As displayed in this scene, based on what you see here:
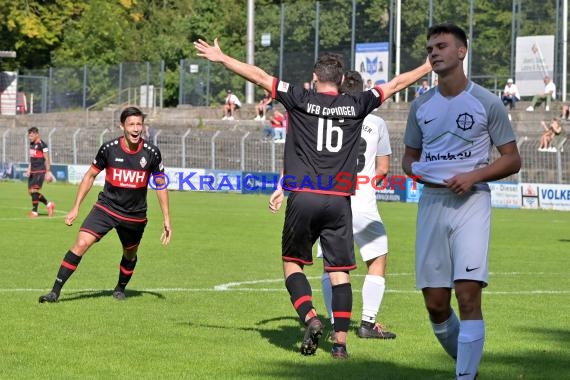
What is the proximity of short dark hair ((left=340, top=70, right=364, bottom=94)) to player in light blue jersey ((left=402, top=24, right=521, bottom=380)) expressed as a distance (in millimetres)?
2147

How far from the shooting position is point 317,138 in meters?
9.01

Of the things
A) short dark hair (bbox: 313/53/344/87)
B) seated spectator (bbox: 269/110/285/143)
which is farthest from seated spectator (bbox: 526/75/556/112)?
short dark hair (bbox: 313/53/344/87)

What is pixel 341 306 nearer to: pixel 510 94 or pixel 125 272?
pixel 125 272

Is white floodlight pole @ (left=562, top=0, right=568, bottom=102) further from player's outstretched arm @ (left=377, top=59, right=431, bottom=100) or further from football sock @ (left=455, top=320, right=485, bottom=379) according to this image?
football sock @ (left=455, top=320, right=485, bottom=379)

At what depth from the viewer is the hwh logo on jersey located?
41.1 ft

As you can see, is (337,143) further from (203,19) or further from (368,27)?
(203,19)

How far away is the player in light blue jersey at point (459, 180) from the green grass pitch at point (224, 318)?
0.89 m

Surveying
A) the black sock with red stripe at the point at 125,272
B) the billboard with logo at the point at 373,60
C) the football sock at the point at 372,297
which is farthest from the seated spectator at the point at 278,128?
the football sock at the point at 372,297

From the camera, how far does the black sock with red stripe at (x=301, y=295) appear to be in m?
8.99

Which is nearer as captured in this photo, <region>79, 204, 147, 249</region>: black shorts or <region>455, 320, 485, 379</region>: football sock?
<region>455, 320, 485, 379</region>: football sock

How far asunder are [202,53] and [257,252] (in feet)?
34.6

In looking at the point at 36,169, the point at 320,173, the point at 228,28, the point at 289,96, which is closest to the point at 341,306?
the point at 320,173

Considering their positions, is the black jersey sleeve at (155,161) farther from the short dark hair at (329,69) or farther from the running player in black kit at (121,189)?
the short dark hair at (329,69)

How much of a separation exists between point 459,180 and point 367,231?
10.8 ft
